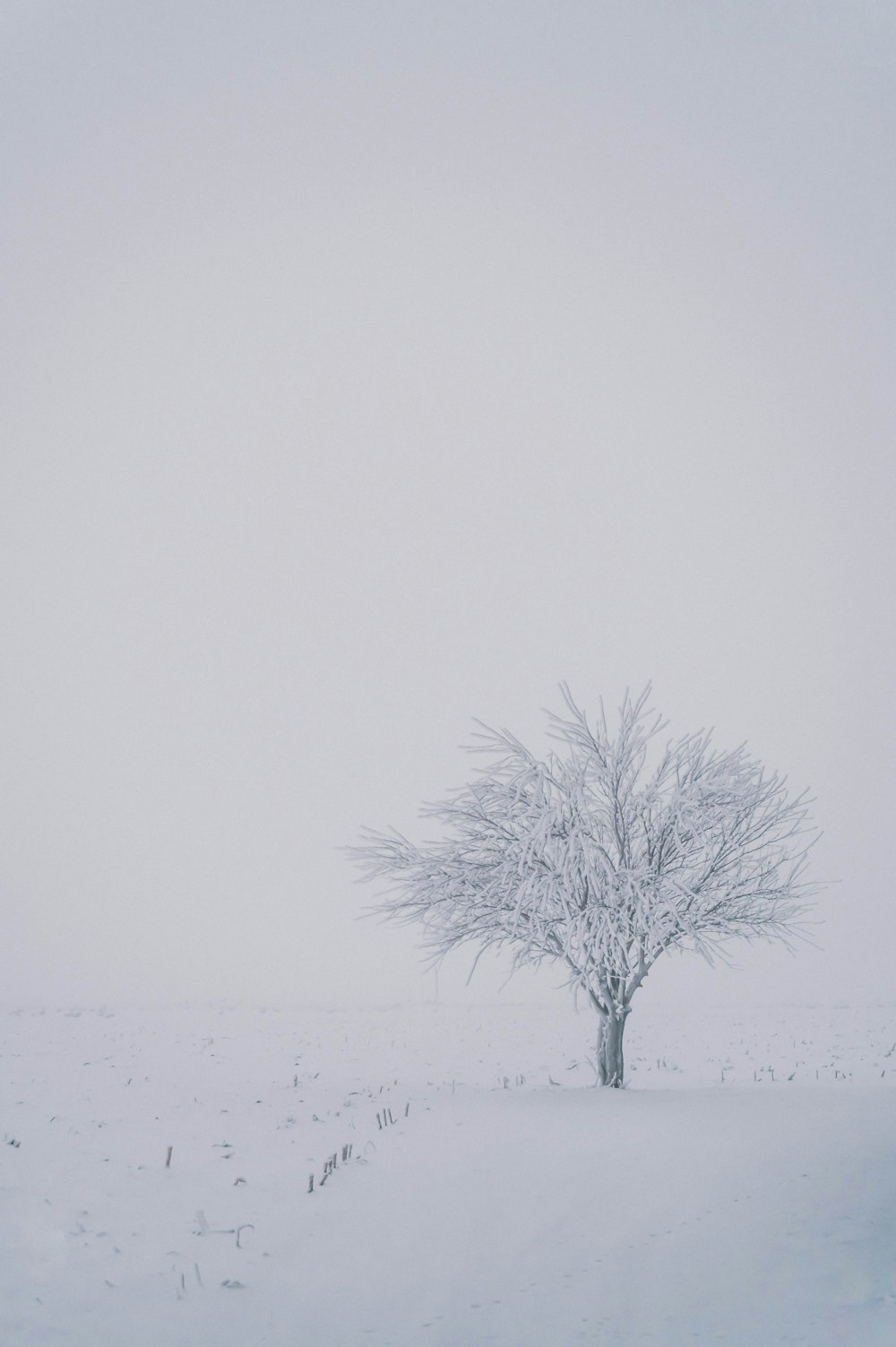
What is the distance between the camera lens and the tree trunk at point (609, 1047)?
12.9 metres

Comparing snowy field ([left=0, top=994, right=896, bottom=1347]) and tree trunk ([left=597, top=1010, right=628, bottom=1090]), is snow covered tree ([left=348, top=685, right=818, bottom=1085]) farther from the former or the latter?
snowy field ([left=0, top=994, right=896, bottom=1347])

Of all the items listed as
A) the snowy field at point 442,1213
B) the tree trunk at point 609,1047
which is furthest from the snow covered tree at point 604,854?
the snowy field at point 442,1213

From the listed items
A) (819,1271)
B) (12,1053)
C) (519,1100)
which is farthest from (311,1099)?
(819,1271)

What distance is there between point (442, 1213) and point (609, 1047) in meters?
7.14

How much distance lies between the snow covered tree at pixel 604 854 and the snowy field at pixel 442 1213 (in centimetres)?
221

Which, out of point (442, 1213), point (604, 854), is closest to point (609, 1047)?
point (604, 854)

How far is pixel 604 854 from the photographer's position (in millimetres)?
12422

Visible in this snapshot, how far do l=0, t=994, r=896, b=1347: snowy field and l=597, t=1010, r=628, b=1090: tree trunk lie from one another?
899 millimetres

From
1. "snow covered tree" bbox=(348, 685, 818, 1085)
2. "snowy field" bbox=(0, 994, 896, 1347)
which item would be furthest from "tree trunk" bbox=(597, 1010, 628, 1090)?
"snowy field" bbox=(0, 994, 896, 1347)

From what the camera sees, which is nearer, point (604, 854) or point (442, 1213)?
point (442, 1213)

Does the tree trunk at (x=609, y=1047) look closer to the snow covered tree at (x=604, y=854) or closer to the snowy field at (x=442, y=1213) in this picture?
the snow covered tree at (x=604, y=854)

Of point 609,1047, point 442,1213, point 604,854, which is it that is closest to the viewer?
point 442,1213

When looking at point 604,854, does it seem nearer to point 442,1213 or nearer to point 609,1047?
point 609,1047

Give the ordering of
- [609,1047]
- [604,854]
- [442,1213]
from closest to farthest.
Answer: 1. [442,1213]
2. [604,854]
3. [609,1047]
